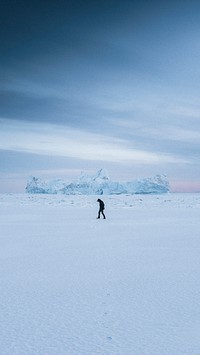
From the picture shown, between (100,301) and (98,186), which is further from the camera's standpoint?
(98,186)

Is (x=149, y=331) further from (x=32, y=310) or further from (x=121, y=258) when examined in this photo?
(x=121, y=258)

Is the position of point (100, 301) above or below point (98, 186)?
below

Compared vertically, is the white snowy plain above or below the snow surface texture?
below

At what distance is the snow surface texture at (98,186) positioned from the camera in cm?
8831

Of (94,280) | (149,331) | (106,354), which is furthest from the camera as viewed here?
(94,280)

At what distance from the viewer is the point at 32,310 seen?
4.28 m

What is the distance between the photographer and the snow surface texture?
290 ft

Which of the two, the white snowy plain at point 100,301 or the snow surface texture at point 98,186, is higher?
the snow surface texture at point 98,186

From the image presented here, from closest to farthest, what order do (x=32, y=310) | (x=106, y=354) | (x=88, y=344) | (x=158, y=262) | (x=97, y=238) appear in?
(x=106, y=354), (x=88, y=344), (x=32, y=310), (x=158, y=262), (x=97, y=238)

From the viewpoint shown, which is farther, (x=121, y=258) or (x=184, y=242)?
(x=184, y=242)

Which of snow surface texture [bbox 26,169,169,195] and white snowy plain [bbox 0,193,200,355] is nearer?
white snowy plain [bbox 0,193,200,355]

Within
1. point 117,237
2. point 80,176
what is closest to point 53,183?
point 80,176

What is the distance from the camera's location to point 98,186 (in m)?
90.4

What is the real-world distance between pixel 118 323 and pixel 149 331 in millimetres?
349
